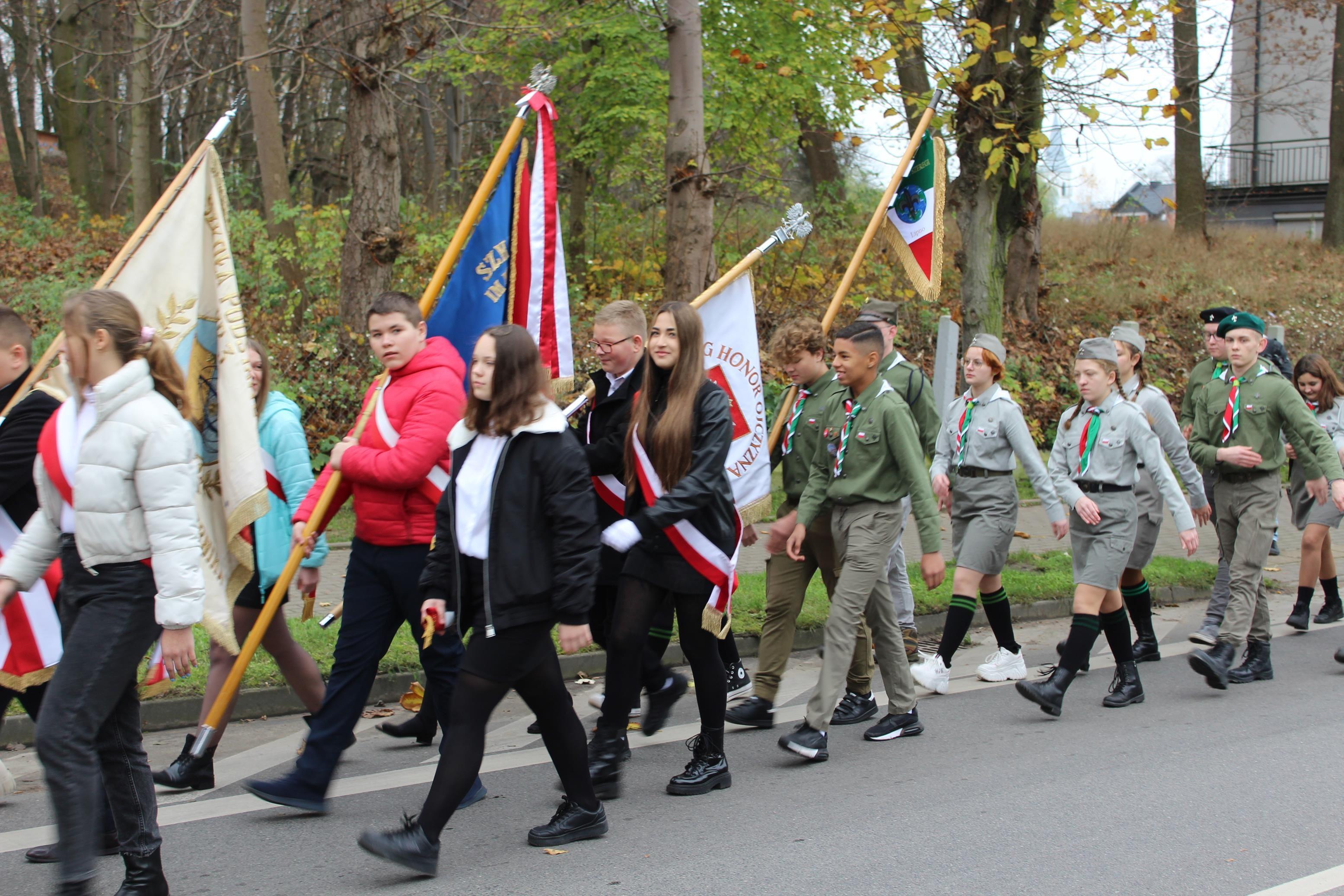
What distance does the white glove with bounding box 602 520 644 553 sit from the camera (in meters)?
4.60

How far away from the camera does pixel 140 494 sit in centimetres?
367

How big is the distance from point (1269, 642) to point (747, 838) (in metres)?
4.41

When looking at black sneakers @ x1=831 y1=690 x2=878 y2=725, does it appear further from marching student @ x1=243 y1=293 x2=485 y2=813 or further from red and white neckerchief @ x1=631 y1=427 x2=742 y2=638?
marching student @ x1=243 y1=293 x2=485 y2=813

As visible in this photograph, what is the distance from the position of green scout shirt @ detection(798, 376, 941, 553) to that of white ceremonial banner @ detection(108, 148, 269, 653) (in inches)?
97.0

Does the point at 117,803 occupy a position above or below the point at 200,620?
below

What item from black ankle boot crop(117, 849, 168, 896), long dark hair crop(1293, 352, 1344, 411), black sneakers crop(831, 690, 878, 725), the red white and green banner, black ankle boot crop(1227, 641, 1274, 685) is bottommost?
black ankle boot crop(1227, 641, 1274, 685)

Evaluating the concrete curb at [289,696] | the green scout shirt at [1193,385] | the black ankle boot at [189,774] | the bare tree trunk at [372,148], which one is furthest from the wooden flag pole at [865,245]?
the bare tree trunk at [372,148]

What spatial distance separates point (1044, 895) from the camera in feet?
13.1

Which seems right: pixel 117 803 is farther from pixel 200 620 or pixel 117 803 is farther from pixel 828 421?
pixel 828 421

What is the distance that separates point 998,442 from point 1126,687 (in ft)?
4.62

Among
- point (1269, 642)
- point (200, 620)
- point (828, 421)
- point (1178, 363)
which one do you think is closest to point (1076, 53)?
point (1269, 642)

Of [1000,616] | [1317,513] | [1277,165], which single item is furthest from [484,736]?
[1277,165]

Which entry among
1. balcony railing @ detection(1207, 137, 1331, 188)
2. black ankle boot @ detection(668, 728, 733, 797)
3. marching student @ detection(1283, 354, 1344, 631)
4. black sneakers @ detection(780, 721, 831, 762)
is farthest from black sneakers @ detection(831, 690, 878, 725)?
balcony railing @ detection(1207, 137, 1331, 188)

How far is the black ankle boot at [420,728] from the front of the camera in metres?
5.68
